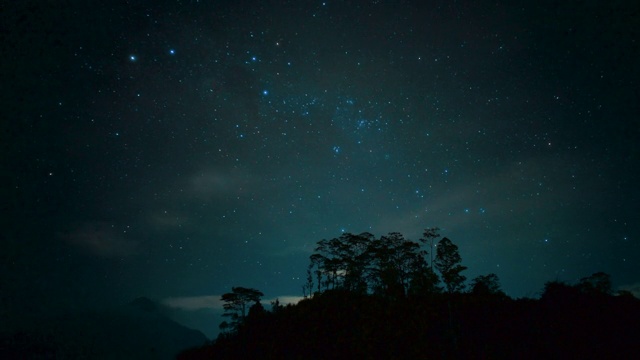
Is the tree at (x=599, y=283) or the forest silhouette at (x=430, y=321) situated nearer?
the forest silhouette at (x=430, y=321)

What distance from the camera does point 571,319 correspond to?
1144 inches

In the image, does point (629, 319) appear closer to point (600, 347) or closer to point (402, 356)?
point (600, 347)

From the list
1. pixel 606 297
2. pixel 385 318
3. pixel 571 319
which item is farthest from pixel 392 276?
pixel 606 297

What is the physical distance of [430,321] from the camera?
Result: 32750mm

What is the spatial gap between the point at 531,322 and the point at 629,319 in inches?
339

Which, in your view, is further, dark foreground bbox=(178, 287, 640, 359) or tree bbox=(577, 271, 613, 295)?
tree bbox=(577, 271, 613, 295)

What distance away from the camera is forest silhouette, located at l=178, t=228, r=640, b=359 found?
2678 centimetres

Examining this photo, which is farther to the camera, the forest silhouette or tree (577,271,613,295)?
tree (577,271,613,295)

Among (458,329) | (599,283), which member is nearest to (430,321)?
(458,329)

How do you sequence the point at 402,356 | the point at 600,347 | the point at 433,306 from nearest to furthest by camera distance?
the point at 600,347 < the point at 402,356 < the point at 433,306

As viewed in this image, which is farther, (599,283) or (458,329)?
(599,283)

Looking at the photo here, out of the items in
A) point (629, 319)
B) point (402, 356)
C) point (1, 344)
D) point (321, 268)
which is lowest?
point (1, 344)

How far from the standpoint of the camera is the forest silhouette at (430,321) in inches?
1054

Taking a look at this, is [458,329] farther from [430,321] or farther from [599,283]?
[599,283]
